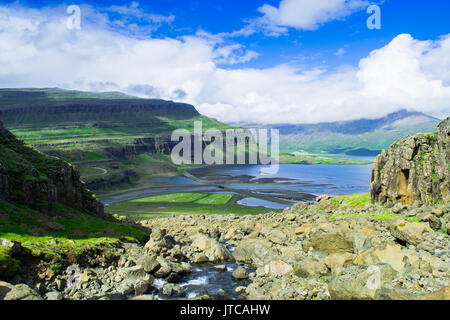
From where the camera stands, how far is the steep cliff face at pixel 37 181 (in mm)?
52938

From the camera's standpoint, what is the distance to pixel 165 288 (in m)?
33.8

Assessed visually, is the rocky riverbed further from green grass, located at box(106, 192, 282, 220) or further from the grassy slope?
green grass, located at box(106, 192, 282, 220)

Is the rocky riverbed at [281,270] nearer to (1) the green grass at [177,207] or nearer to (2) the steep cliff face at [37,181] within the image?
(2) the steep cliff face at [37,181]

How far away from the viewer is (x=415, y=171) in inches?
3046

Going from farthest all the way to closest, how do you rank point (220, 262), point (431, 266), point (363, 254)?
1. point (220, 262)
2. point (363, 254)
3. point (431, 266)

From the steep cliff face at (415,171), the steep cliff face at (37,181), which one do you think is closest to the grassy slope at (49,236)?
the steep cliff face at (37,181)

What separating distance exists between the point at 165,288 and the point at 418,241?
32701mm

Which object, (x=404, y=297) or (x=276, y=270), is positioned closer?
(x=404, y=297)

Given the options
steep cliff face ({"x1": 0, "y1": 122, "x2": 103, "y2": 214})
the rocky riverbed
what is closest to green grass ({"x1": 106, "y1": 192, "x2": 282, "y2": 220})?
steep cliff face ({"x1": 0, "y1": 122, "x2": 103, "y2": 214})

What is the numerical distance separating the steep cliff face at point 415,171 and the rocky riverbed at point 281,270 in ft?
93.0

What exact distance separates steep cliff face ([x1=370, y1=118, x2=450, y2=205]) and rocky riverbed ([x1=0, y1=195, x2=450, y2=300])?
28.4 m

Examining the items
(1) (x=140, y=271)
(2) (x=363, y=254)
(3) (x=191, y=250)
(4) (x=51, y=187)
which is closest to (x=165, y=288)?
(1) (x=140, y=271)
